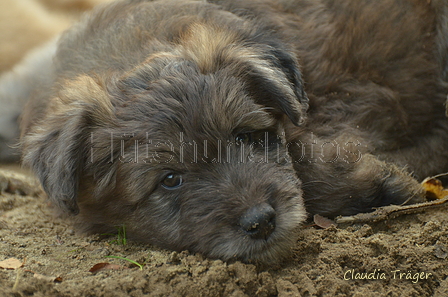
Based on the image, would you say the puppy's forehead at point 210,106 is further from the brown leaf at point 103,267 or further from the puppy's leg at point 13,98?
the puppy's leg at point 13,98

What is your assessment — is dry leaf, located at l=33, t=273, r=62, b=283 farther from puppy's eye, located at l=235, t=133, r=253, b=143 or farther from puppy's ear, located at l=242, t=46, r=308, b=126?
puppy's ear, located at l=242, t=46, r=308, b=126

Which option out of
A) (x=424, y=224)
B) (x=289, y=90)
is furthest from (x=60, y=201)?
(x=424, y=224)

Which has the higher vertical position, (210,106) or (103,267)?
(210,106)

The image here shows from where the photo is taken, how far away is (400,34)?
15.3 ft

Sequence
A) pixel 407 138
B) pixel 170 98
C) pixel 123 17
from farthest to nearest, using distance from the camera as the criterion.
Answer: pixel 407 138 < pixel 123 17 < pixel 170 98

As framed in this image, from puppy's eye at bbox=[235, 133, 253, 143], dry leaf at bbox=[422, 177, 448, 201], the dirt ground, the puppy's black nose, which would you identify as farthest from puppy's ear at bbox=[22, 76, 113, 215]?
dry leaf at bbox=[422, 177, 448, 201]

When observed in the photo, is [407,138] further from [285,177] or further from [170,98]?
[170,98]

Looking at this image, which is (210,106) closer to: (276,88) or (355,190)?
(276,88)

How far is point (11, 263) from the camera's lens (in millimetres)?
3105

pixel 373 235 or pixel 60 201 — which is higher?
pixel 60 201

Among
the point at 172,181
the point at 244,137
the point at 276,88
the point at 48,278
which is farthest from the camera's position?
the point at 276,88

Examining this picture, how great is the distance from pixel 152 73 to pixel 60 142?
0.74 meters

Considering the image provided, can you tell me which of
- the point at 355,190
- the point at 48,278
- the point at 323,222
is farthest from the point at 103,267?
the point at 355,190

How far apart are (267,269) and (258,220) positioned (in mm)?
324
